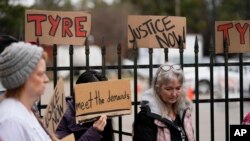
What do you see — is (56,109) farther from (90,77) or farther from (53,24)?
(53,24)

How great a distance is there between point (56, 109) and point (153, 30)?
4.58 feet

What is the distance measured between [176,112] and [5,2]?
19.5 metres

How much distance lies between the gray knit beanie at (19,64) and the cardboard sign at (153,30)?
2112 mm

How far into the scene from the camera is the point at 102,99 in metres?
3.88

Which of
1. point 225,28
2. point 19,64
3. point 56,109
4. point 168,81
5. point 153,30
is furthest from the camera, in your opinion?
point 225,28

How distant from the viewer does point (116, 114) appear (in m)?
3.93

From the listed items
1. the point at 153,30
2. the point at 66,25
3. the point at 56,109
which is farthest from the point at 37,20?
the point at 56,109

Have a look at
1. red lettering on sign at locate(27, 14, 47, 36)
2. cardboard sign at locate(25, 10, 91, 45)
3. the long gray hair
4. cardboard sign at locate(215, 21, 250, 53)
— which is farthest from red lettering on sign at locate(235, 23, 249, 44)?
red lettering on sign at locate(27, 14, 47, 36)

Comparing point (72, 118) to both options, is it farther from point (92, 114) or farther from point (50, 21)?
point (50, 21)

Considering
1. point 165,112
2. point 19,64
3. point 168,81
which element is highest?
point 19,64

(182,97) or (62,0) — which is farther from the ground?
(62,0)

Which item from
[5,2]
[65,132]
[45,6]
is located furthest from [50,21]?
[45,6]

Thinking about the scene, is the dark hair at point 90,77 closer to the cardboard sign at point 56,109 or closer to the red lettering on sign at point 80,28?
the cardboard sign at point 56,109

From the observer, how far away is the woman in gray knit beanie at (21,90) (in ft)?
8.06
